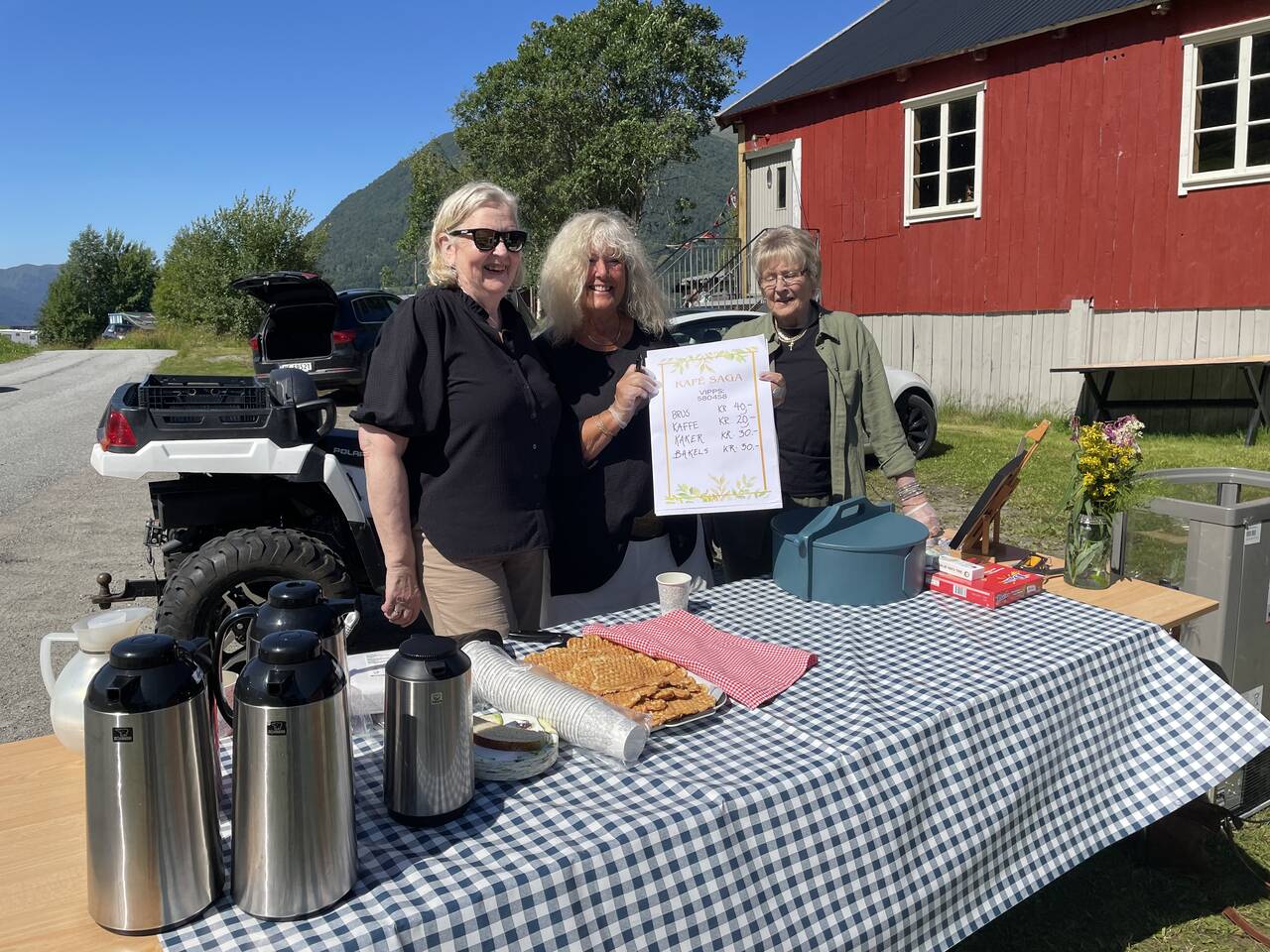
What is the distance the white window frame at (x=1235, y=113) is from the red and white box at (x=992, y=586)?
973 cm

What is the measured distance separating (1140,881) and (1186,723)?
0.92 m

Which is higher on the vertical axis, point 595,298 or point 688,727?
point 595,298

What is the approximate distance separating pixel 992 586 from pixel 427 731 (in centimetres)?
178

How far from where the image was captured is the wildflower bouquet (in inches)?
111

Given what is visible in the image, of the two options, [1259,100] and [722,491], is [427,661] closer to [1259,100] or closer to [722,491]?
[722,491]

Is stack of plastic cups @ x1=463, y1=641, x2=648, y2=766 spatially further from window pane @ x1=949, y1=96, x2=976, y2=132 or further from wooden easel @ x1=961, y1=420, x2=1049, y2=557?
window pane @ x1=949, y1=96, x2=976, y2=132

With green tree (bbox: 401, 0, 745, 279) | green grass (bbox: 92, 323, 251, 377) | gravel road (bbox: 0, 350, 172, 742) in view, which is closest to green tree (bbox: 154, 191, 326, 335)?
green grass (bbox: 92, 323, 251, 377)

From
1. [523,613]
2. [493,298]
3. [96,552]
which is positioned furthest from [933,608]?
[96,552]

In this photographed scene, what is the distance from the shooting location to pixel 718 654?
2201mm

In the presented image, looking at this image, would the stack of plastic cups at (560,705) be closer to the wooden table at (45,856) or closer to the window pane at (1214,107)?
the wooden table at (45,856)

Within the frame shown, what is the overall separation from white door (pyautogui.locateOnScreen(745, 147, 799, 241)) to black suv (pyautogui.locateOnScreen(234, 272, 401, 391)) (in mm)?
6550

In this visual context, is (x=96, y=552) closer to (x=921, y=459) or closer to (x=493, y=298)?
(x=493, y=298)

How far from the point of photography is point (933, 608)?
2604 mm

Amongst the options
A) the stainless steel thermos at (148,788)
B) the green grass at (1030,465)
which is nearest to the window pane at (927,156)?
Result: the green grass at (1030,465)
